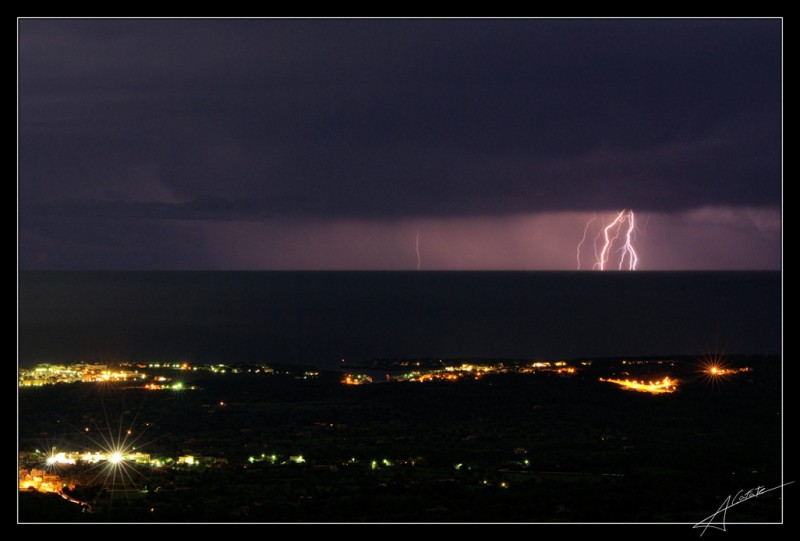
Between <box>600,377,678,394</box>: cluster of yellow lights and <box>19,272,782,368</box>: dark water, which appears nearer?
<box>600,377,678,394</box>: cluster of yellow lights

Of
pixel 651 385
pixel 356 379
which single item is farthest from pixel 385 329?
pixel 651 385

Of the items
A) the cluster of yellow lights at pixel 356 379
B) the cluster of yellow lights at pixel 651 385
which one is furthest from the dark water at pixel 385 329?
the cluster of yellow lights at pixel 651 385

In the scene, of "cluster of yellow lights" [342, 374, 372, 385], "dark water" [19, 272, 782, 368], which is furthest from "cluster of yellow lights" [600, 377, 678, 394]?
"dark water" [19, 272, 782, 368]

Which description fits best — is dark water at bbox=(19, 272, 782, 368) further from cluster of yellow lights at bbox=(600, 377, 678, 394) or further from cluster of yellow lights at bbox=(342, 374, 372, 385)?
cluster of yellow lights at bbox=(600, 377, 678, 394)

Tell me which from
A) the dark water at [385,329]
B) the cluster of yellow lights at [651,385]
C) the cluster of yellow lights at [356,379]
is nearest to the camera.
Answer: the cluster of yellow lights at [651,385]

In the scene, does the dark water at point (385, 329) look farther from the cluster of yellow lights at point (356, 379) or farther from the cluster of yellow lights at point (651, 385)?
the cluster of yellow lights at point (651, 385)

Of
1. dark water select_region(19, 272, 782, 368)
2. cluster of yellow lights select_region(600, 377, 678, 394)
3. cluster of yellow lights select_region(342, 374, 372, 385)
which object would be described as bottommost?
cluster of yellow lights select_region(600, 377, 678, 394)

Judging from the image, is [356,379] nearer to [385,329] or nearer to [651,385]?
[651,385]

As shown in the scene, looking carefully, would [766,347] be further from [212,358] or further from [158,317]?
[158,317]
